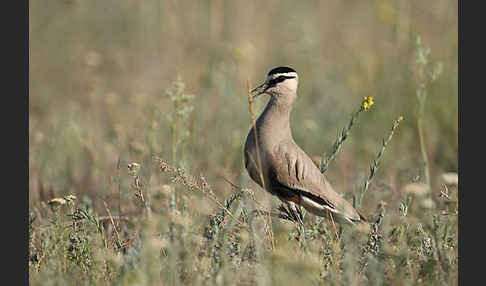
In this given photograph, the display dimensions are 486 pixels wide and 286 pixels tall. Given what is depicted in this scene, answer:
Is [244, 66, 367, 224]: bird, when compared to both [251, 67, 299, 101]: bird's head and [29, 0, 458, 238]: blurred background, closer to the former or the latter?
[251, 67, 299, 101]: bird's head

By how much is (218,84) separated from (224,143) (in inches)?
33.1

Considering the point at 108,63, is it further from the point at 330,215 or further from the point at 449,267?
the point at 449,267

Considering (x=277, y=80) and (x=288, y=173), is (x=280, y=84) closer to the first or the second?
(x=277, y=80)

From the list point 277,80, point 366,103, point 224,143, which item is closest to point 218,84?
point 224,143

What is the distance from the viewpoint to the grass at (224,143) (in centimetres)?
306

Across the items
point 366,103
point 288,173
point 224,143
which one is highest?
point 366,103

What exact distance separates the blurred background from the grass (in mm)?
23

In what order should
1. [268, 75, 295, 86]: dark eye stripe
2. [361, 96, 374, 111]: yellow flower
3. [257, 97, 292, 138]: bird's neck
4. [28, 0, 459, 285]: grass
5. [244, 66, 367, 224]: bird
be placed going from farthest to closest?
1. [268, 75, 295, 86]: dark eye stripe
2. [257, 97, 292, 138]: bird's neck
3. [244, 66, 367, 224]: bird
4. [361, 96, 374, 111]: yellow flower
5. [28, 0, 459, 285]: grass

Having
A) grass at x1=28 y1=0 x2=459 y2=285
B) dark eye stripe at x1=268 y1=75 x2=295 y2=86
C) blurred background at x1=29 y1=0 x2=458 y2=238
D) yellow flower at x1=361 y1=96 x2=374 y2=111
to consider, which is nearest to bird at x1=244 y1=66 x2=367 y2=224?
grass at x1=28 y1=0 x2=459 y2=285

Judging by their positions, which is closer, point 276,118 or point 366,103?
point 366,103

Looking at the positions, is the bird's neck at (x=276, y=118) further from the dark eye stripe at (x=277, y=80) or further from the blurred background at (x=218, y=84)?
the blurred background at (x=218, y=84)

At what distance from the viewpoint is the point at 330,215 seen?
3.84 metres

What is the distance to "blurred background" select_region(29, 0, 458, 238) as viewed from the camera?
223 inches

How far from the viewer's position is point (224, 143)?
20.4 feet
